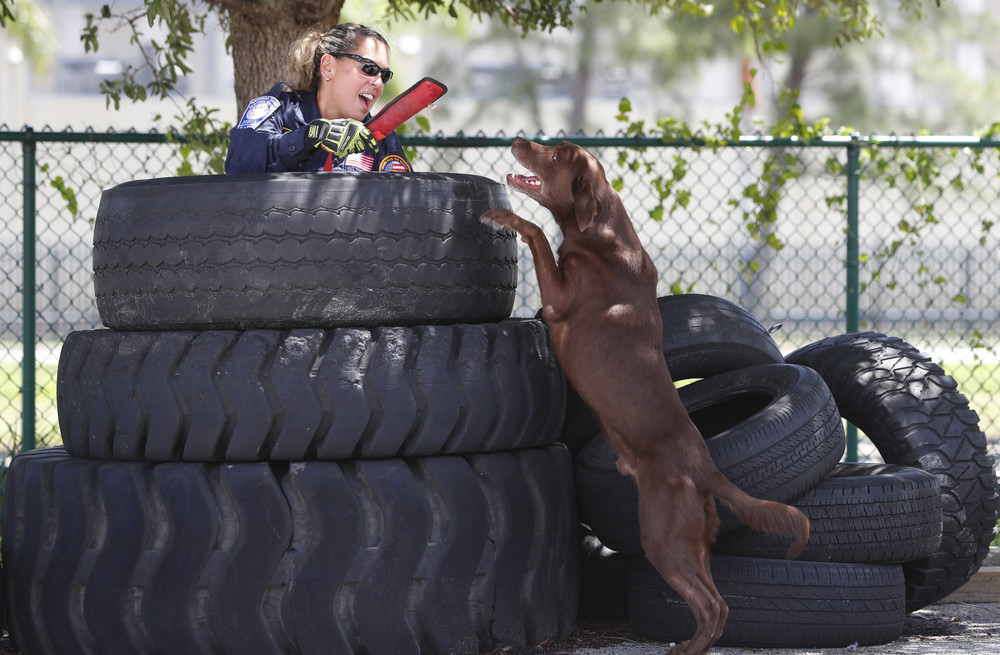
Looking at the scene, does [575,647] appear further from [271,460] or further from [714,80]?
[714,80]

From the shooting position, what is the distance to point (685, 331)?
4.12 metres

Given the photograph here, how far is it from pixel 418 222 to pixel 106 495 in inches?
50.4

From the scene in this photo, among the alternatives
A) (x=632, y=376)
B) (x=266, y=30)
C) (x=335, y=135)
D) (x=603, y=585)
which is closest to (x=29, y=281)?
(x=266, y=30)

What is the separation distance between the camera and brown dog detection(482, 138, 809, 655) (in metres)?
3.33

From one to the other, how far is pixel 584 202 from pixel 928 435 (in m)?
1.59

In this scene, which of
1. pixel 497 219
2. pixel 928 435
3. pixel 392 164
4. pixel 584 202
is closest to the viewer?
pixel 497 219

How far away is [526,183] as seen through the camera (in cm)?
382

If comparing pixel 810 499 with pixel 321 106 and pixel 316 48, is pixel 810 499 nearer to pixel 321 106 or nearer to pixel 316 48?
pixel 321 106

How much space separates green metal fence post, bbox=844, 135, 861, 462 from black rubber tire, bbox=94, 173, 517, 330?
3248mm

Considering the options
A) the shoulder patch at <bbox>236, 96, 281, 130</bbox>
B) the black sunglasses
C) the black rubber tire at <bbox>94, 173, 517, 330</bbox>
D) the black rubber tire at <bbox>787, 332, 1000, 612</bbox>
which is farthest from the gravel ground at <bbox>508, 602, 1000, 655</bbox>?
the black sunglasses

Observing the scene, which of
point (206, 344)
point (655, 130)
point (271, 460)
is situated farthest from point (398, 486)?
point (655, 130)

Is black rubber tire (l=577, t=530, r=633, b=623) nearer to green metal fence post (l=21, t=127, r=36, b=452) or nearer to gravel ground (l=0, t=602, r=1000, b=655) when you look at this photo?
gravel ground (l=0, t=602, r=1000, b=655)

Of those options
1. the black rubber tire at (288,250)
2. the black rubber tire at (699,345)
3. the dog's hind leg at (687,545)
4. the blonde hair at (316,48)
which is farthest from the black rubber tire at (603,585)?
the blonde hair at (316,48)

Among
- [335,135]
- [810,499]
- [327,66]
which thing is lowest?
[810,499]
